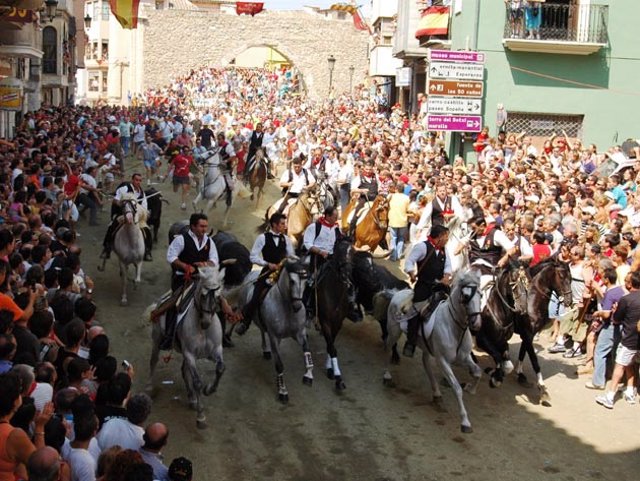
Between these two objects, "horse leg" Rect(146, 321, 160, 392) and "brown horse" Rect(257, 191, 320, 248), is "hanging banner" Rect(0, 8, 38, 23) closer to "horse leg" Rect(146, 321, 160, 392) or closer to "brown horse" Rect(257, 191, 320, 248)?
"brown horse" Rect(257, 191, 320, 248)

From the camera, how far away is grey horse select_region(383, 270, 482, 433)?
31.6 feet

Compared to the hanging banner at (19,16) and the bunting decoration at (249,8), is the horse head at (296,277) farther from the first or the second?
the bunting decoration at (249,8)

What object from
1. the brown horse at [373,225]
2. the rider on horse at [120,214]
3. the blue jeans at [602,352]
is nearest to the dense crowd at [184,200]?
the blue jeans at [602,352]

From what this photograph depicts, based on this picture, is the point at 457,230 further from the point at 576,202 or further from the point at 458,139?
the point at 458,139

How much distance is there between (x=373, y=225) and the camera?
16703mm

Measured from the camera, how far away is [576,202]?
15.5 meters

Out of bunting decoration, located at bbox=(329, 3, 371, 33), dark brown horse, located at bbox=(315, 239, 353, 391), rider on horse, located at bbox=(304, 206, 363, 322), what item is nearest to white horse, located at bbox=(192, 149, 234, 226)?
rider on horse, located at bbox=(304, 206, 363, 322)

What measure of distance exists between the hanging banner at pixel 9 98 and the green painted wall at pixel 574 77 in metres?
11.7

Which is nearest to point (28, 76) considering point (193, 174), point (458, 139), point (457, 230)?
point (193, 174)

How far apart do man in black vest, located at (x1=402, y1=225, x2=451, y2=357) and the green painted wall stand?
12939mm

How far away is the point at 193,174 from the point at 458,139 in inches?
294

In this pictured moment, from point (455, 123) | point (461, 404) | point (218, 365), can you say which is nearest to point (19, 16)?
point (455, 123)

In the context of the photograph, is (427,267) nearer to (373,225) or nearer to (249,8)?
(373,225)

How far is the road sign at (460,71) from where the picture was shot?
22.1 m
